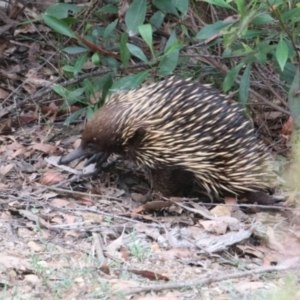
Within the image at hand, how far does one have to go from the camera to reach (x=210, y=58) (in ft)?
18.3

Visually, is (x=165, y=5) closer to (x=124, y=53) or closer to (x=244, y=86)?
(x=124, y=53)

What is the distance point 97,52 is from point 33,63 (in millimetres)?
1638

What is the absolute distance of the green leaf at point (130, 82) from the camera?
534 cm

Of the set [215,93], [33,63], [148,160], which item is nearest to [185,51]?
[215,93]

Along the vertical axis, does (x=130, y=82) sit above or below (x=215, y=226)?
above

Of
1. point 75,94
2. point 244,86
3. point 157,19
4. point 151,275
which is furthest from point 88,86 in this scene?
point 151,275

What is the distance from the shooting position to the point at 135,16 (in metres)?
5.16

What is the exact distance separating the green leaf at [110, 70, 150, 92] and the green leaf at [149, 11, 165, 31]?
401 millimetres

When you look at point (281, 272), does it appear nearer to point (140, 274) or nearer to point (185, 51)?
point (140, 274)

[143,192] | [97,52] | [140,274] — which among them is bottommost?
[143,192]

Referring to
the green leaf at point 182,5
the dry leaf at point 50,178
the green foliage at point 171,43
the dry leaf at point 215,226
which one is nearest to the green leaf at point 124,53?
the green foliage at point 171,43

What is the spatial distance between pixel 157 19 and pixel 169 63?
1.42 ft

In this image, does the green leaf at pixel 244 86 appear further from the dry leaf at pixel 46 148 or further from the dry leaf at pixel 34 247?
the dry leaf at pixel 34 247

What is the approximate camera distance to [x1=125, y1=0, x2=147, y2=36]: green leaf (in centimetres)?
515
